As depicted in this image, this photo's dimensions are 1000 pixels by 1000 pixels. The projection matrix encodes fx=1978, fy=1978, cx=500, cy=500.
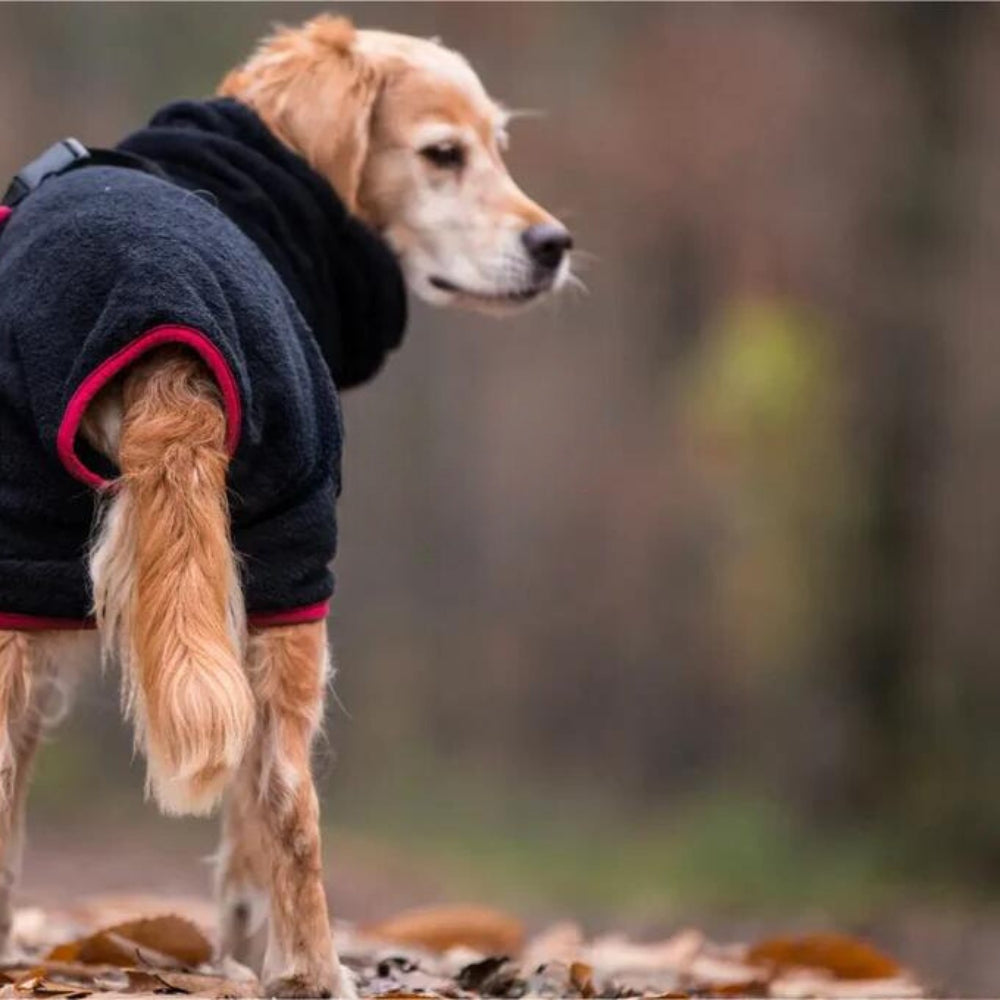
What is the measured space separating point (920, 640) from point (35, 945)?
8275 millimetres

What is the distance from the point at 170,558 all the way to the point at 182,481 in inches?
5.4

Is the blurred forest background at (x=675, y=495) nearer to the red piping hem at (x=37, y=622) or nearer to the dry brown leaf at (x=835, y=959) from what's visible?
the dry brown leaf at (x=835, y=959)

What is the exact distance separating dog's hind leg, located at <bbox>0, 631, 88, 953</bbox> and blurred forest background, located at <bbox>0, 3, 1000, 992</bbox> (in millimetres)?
5882

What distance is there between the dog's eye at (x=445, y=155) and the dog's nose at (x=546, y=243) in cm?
25

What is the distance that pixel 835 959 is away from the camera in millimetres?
5137

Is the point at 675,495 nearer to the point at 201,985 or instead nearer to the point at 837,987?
the point at 837,987

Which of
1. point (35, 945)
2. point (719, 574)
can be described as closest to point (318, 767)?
point (35, 945)

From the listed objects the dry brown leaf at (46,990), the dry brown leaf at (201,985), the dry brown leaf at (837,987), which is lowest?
the dry brown leaf at (46,990)

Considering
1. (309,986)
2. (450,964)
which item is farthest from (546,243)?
(309,986)

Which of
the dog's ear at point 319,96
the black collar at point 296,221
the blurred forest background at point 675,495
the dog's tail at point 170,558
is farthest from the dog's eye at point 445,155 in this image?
the blurred forest background at point 675,495

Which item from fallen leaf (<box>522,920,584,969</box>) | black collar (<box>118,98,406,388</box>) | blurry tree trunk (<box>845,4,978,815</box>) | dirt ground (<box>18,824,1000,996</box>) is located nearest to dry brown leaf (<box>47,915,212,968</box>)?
fallen leaf (<box>522,920,584,969</box>)

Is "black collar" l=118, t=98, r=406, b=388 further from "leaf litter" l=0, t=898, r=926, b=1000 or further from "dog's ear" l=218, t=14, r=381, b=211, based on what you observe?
"leaf litter" l=0, t=898, r=926, b=1000

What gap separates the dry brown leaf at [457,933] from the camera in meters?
5.74

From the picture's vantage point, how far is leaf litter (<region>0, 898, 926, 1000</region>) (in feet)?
13.6
